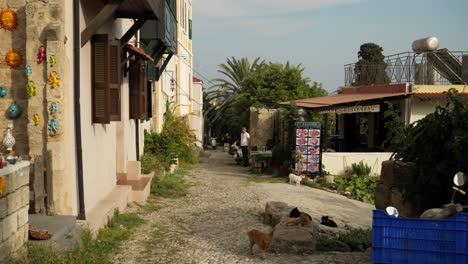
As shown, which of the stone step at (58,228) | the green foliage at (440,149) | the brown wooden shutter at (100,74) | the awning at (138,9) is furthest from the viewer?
the awning at (138,9)

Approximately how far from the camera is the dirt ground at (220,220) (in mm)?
6953

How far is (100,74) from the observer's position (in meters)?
8.35

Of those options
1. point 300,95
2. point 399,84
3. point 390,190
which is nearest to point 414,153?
point 390,190

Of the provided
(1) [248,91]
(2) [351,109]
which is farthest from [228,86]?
(2) [351,109]

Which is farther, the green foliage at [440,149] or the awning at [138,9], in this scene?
the awning at [138,9]

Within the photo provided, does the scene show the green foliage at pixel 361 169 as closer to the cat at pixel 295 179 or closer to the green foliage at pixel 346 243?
the cat at pixel 295 179

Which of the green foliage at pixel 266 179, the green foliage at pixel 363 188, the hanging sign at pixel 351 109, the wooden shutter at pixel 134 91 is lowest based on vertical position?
the green foliage at pixel 363 188

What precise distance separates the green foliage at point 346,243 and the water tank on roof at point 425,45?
499 inches

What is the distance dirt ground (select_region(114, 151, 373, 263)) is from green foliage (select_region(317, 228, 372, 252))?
39cm

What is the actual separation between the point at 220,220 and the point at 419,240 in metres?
5.09

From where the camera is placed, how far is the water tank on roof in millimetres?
18594

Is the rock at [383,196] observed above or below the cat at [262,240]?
above

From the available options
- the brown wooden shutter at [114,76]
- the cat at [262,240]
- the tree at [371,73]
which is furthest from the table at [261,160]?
the cat at [262,240]

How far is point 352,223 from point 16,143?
6.27 m
